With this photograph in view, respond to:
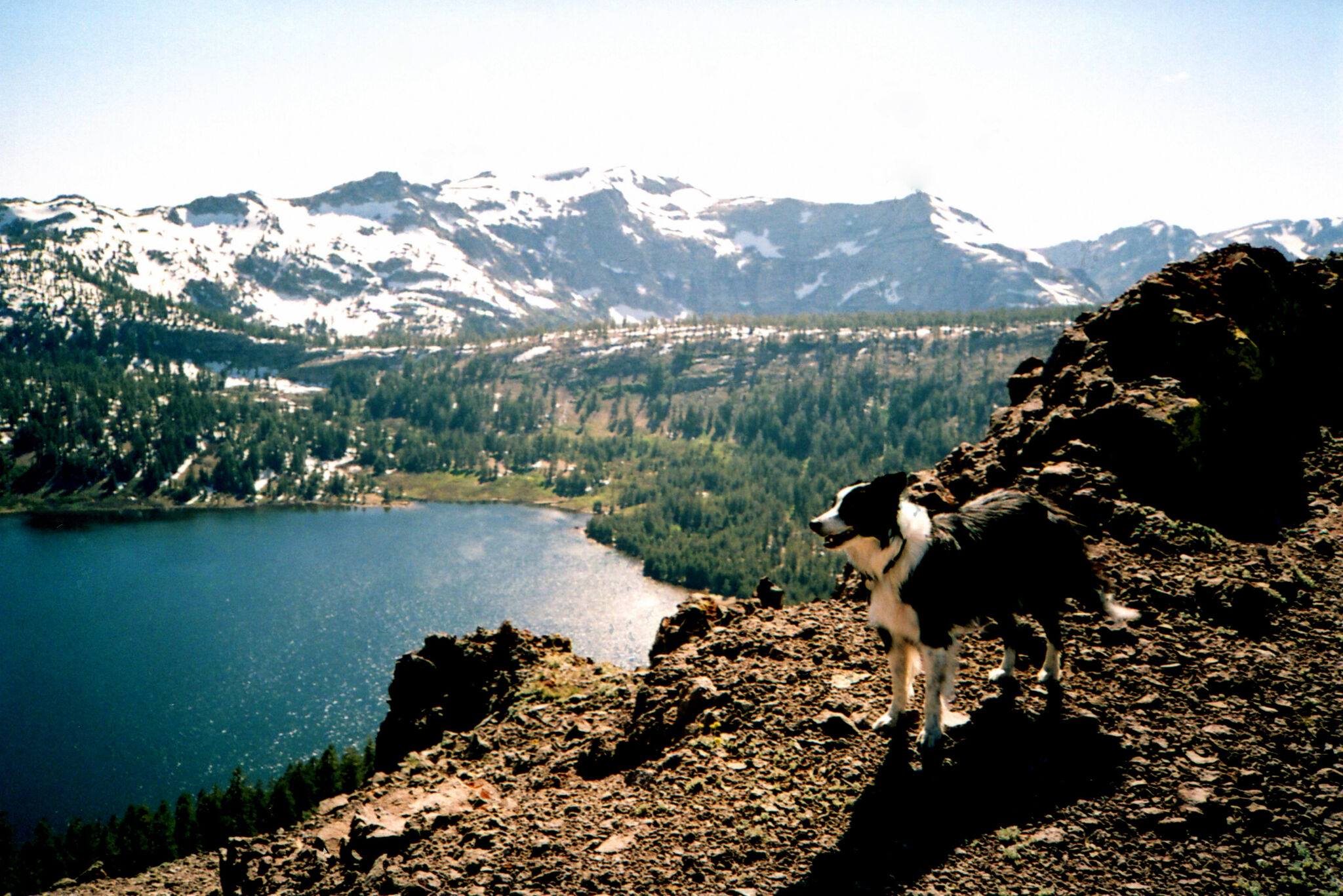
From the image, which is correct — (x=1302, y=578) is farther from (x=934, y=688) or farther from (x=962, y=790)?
(x=962, y=790)

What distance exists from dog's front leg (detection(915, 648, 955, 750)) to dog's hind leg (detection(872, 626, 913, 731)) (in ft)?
1.24

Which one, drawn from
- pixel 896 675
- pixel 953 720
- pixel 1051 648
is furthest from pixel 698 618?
pixel 1051 648

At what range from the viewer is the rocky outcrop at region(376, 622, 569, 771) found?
21.0 m

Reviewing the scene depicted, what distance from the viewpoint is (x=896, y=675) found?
10172 mm

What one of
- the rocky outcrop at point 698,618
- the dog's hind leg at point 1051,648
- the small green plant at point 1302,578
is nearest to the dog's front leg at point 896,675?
the dog's hind leg at point 1051,648

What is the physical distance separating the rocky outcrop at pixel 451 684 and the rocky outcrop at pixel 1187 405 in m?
12.0

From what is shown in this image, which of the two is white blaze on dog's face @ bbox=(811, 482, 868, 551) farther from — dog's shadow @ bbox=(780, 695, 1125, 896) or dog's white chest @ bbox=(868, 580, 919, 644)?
dog's shadow @ bbox=(780, 695, 1125, 896)

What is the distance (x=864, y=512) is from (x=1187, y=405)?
10903 mm

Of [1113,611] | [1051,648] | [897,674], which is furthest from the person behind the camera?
[1113,611]

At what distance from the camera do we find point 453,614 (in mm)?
125125

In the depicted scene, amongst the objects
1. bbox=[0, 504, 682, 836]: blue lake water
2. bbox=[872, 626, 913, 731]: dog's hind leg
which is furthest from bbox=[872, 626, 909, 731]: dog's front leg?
bbox=[0, 504, 682, 836]: blue lake water

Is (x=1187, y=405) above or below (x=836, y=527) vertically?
above

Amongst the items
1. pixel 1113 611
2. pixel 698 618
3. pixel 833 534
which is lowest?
pixel 698 618

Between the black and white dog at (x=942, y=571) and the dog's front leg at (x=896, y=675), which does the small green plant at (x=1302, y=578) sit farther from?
the dog's front leg at (x=896, y=675)
